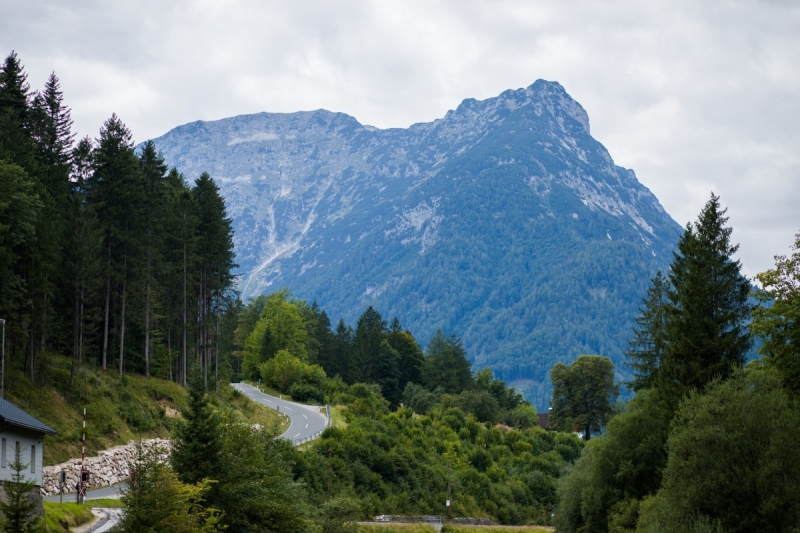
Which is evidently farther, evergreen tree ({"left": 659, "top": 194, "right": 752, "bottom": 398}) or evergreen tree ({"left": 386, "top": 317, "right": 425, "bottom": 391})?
evergreen tree ({"left": 386, "top": 317, "right": 425, "bottom": 391})

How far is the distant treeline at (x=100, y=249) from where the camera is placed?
47.6 m

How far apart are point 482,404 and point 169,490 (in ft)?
284

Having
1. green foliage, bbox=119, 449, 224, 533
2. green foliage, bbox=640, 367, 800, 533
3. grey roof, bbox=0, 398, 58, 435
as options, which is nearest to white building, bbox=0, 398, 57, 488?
grey roof, bbox=0, 398, 58, 435

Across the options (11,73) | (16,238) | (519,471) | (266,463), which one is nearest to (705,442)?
(266,463)

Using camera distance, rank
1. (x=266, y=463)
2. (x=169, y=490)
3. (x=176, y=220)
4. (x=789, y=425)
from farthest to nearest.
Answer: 1. (x=176, y=220)
2. (x=266, y=463)
3. (x=789, y=425)
4. (x=169, y=490)

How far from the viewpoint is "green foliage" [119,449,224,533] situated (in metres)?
28.1

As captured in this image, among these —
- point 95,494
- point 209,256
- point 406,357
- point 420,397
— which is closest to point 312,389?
point 420,397

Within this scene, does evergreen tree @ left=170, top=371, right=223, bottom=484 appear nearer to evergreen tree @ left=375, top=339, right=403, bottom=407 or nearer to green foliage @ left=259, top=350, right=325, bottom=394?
green foliage @ left=259, top=350, right=325, bottom=394

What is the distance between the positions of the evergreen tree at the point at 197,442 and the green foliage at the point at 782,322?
24.2 metres

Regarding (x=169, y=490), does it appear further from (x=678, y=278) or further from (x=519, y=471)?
(x=519, y=471)

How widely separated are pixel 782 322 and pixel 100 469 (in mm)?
33185

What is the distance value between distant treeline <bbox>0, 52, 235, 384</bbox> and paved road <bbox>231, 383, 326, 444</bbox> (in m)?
8.92

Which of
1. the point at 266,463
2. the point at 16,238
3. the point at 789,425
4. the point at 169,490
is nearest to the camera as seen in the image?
the point at 169,490

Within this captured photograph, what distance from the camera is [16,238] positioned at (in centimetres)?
4538
